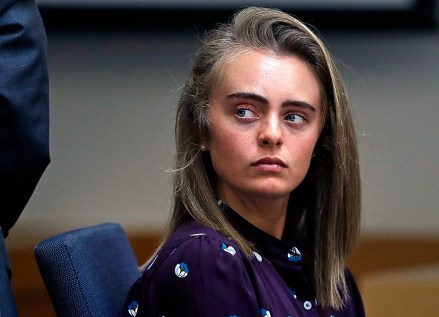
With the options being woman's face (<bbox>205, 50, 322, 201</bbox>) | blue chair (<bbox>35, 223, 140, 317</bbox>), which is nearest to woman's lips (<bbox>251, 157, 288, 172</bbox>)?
woman's face (<bbox>205, 50, 322, 201</bbox>)

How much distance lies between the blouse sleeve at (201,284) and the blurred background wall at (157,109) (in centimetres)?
156

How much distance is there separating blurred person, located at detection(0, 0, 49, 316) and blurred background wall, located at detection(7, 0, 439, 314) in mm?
1358

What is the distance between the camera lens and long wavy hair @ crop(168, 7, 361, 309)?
1553 millimetres

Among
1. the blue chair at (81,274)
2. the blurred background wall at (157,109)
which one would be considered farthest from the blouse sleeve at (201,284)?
the blurred background wall at (157,109)

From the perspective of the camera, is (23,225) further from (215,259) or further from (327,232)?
(215,259)

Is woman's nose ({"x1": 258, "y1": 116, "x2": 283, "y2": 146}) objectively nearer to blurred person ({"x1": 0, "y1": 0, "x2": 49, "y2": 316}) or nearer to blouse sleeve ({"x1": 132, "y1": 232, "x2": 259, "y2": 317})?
blouse sleeve ({"x1": 132, "y1": 232, "x2": 259, "y2": 317})

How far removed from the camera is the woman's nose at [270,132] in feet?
4.83

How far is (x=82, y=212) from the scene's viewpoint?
299 cm

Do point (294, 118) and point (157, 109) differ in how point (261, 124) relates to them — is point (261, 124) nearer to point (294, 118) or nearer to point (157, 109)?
point (294, 118)

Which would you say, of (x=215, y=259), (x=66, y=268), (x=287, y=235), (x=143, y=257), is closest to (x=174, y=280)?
(x=215, y=259)

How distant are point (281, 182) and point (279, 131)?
0.26 feet

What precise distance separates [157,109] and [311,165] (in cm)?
138

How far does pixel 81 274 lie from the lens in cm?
151

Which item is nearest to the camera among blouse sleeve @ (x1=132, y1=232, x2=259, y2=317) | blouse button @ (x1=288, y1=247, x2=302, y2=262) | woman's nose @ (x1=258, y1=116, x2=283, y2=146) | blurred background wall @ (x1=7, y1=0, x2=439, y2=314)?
blouse sleeve @ (x1=132, y1=232, x2=259, y2=317)
